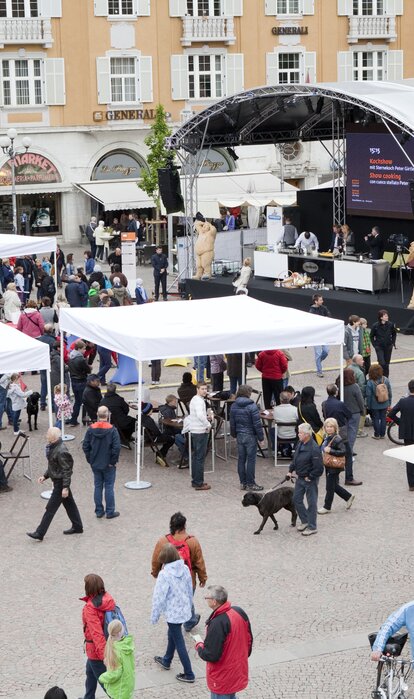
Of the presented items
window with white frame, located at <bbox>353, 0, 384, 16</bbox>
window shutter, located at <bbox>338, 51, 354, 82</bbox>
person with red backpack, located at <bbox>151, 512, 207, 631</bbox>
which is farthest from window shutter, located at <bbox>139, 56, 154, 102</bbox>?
person with red backpack, located at <bbox>151, 512, 207, 631</bbox>

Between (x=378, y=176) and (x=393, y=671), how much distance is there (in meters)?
23.3

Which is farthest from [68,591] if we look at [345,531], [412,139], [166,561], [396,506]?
[412,139]

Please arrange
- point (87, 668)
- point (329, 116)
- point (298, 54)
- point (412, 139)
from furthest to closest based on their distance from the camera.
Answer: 1. point (298, 54)
2. point (329, 116)
3. point (412, 139)
4. point (87, 668)

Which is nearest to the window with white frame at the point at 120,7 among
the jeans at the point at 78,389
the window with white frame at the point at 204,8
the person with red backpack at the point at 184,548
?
the window with white frame at the point at 204,8

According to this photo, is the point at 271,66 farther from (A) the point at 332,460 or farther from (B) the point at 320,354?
(A) the point at 332,460

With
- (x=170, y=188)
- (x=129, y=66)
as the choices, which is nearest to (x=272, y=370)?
(x=170, y=188)

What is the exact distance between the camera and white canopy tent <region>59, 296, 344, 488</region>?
55.0 feet

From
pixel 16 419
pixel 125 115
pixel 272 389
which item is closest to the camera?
pixel 16 419

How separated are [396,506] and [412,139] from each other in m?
15.9

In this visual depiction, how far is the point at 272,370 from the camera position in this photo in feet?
63.7

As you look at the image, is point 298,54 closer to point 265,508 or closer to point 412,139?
point 412,139

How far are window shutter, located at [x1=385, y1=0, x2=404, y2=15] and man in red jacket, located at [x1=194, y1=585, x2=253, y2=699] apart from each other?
1721 inches

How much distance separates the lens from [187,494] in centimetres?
1644

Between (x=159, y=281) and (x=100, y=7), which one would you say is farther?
(x=100, y=7)
